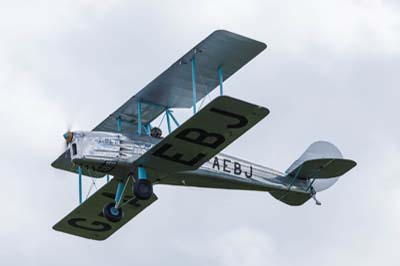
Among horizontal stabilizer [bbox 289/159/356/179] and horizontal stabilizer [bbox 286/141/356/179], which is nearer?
horizontal stabilizer [bbox 289/159/356/179]

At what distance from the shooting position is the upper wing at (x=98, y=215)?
3069 centimetres

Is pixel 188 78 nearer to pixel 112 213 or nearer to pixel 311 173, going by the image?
pixel 112 213

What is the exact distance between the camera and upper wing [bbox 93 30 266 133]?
28531 mm

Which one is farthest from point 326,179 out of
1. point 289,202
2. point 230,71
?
point 230,71

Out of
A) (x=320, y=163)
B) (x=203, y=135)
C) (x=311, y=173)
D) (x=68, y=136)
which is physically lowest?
(x=311, y=173)

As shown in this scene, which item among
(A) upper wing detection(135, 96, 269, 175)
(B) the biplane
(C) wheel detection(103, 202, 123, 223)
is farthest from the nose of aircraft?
(C) wheel detection(103, 202, 123, 223)

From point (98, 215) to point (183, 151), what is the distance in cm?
410

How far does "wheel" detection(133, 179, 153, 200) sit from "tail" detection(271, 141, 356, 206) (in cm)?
370

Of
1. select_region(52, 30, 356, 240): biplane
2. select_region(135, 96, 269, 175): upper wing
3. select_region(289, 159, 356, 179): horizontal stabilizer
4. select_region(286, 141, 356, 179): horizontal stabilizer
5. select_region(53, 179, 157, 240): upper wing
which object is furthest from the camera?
select_region(53, 179, 157, 240): upper wing

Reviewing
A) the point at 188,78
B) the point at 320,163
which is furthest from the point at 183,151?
the point at 320,163

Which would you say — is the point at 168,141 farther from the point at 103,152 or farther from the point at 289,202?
the point at 289,202

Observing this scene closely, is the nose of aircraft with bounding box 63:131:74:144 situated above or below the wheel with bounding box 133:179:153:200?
above

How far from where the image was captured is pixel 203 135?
91.2 feet

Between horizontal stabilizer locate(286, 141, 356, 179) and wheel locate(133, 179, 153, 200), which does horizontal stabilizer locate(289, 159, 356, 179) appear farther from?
wheel locate(133, 179, 153, 200)
